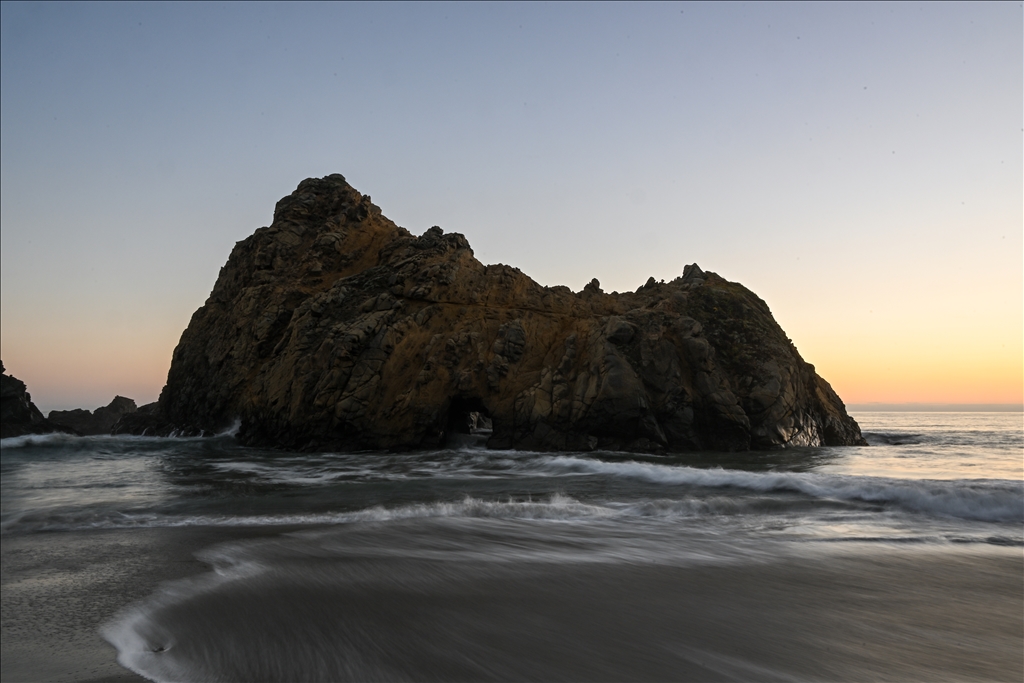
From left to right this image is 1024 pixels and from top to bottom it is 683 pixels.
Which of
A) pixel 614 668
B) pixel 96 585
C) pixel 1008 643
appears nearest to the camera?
pixel 614 668

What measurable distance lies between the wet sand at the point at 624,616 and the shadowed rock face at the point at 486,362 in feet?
58.6

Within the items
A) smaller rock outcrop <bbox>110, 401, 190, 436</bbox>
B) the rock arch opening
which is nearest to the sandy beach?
the rock arch opening

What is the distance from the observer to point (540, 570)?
6.98 meters

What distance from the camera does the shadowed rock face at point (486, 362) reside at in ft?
84.1

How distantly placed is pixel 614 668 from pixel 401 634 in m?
1.76

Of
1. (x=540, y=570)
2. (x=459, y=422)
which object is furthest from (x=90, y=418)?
(x=540, y=570)

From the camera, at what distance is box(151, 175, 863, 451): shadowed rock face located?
25641 mm

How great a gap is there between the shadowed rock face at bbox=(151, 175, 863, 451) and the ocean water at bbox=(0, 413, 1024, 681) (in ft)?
32.5

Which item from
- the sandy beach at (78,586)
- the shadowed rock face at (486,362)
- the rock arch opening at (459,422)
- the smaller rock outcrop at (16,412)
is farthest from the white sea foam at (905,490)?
the smaller rock outcrop at (16,412)

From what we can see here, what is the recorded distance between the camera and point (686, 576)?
6805 mm

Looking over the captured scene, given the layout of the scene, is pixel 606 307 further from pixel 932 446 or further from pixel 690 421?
pixel 932 446

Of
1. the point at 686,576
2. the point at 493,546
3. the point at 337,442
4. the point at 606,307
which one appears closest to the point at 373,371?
the point at 337,442

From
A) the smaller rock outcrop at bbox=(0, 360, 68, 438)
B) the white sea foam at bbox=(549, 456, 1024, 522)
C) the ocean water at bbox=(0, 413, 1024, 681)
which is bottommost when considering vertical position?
the ocean water at bbox=(0, 413, 1024, 681)

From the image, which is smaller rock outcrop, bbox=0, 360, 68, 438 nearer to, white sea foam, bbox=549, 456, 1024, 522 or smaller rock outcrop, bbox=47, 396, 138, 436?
smaller rock outcrop, bbox=47, 396, 138, 436
